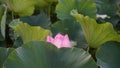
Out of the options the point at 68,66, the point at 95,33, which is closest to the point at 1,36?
the point at 95,33

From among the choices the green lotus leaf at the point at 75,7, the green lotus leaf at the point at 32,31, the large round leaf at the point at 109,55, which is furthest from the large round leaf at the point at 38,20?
the large round leaf at the point at 109,55

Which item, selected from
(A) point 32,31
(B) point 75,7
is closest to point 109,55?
(A) point 32,31

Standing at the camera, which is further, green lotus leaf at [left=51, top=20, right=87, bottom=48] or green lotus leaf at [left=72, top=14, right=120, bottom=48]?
green lotus leaf at [left=51, top=20, right=87, bottom=48]

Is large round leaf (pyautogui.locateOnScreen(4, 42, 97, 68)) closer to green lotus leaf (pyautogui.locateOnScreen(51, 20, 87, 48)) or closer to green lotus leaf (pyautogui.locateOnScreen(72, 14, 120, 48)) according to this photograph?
green lotus leaf (pyautogui.locateOnScreen(72, 14, 120, 48))

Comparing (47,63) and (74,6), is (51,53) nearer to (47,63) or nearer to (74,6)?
(47,63)

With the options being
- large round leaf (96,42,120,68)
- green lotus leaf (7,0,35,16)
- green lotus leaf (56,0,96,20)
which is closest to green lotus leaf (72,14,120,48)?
large round leaf (96,42,120,68)
